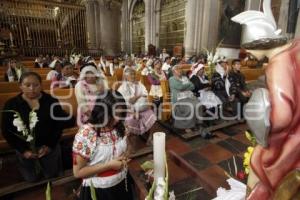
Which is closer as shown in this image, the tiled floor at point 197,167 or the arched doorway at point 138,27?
the tiled floor at point 197,167

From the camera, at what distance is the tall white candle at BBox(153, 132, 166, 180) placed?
3.50 feet

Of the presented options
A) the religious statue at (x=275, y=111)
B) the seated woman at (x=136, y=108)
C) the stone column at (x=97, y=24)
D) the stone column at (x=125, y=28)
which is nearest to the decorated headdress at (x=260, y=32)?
the religious statue at (x=275, y=111)

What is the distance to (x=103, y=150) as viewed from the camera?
1300 mm

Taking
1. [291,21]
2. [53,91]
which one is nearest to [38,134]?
[53,91]

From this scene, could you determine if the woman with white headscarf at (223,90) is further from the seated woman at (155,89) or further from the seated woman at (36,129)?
the seated woman at (36,129)

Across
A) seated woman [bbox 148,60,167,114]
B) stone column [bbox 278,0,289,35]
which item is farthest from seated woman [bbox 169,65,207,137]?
stone column [bbox 278,0,289,35]

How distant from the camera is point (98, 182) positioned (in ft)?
4.41

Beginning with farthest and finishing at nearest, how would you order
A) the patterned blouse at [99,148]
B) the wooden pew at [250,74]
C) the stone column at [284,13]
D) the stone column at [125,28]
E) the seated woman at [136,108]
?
the stone column at [125,28], the stone column at [284,13], the wooden pew at [250,74], the seated woman at [136,108], the patterned blouse at [99,148]

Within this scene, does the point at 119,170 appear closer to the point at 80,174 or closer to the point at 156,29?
the point at 80,174

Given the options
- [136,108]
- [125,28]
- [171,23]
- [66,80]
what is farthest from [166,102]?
[125,28]

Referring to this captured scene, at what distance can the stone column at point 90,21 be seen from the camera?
14.3 metres

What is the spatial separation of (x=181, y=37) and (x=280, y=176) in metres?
10.6

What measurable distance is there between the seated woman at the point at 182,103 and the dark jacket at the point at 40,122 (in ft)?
6.51

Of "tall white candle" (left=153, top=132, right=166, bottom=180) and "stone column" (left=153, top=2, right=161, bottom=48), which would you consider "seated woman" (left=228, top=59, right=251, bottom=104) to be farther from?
"stone column" (left=153, top=2, right=161, bottom=48)
